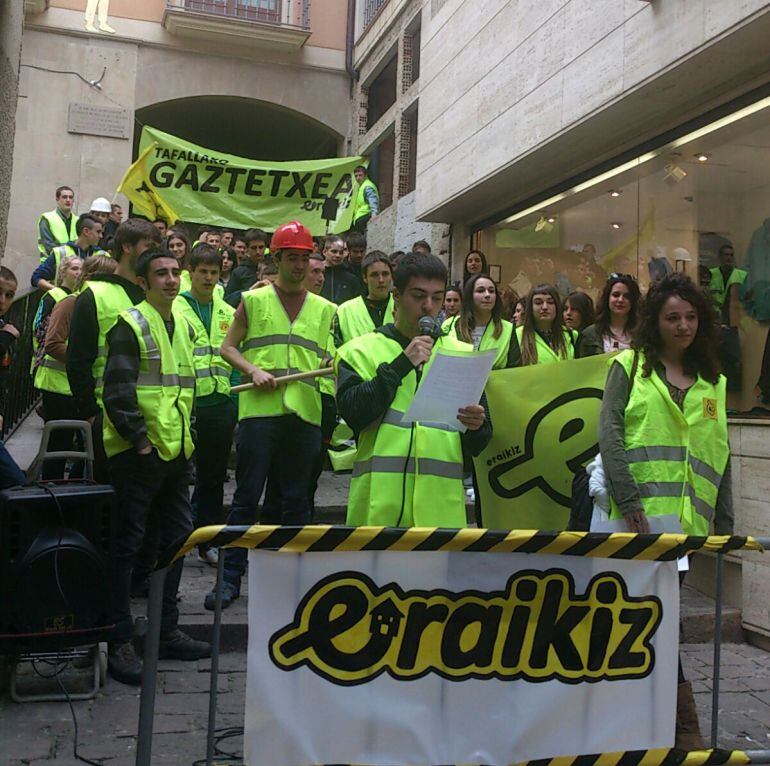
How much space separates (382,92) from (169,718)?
54.1 feet

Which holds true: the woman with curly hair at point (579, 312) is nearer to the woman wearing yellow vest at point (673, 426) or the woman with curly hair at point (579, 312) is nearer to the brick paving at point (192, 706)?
the brick paving at point (192, 706)

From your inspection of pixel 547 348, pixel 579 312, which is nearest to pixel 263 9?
pixel 579 312

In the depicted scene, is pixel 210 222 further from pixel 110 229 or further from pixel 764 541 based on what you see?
pixel 764 541

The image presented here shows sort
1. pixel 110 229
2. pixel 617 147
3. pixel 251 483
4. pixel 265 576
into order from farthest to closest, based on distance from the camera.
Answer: pixel 110 229 → pixel 617 147 → pixel 251 483 → pixel 265 576

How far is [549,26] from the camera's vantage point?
28.5 ft

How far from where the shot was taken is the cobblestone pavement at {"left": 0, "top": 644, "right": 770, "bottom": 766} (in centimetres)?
381

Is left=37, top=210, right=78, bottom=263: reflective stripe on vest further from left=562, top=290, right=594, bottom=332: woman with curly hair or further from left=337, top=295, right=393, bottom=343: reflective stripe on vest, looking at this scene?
left=562, top=290, right=594, bottom=332: woman with curly hair

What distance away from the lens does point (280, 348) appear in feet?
17.6

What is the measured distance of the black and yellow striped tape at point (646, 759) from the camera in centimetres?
299

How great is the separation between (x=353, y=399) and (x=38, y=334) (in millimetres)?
4645

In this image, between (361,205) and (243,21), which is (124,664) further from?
(243,21)

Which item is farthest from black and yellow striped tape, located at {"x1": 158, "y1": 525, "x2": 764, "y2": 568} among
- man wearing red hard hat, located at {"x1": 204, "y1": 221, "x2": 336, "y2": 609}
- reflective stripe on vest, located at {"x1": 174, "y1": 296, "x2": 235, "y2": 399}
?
reflective stripe on vest, located at {"x1": 174, "y1": 296, "x2": 235, "y2": 399}

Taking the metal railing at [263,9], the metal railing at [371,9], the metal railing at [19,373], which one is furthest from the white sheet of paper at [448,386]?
the metal railing at [263,9]

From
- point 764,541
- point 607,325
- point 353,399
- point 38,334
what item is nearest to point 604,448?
point 764,541
